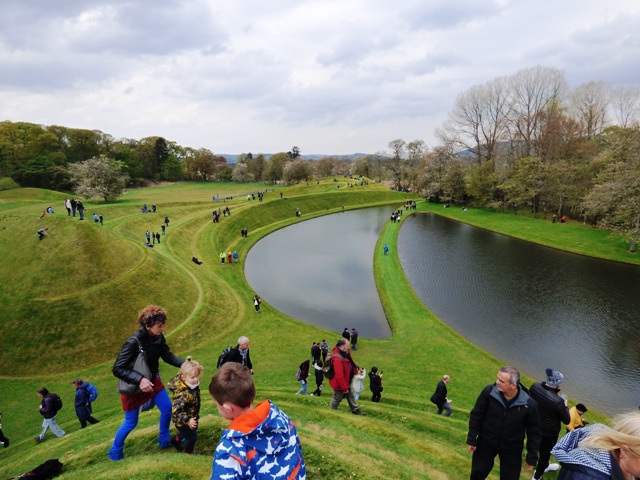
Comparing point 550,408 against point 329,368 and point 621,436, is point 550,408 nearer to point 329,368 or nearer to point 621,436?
point 329,368

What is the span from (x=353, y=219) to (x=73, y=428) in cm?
5340

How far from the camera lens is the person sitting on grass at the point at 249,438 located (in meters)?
3.30

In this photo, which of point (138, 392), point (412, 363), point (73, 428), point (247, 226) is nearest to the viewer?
point (138, 392)

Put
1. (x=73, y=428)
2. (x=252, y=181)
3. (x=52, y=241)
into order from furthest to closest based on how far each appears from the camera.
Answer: (x=252, y=181) → (x=52, y=241) → (x=73, y=428)

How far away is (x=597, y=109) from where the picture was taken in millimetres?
60719

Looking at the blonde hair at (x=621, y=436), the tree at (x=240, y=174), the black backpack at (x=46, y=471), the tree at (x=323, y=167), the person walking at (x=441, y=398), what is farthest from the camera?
the tree at (x=323, y=167)

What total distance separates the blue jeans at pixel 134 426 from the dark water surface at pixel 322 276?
16.4 m

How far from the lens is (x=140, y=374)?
20.1 ft

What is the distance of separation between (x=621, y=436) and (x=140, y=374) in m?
6.86

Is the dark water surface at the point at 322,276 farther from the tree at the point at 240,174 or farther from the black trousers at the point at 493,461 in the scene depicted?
the tree at the point at 240,174

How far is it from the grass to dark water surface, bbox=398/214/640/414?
6.75ft

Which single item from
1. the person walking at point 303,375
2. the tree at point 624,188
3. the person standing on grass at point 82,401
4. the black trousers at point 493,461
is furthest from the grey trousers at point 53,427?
the tree at point 624,188

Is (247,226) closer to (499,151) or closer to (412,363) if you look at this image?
(412,363)

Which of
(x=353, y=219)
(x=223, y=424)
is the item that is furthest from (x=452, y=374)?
(x=353, y=219)
